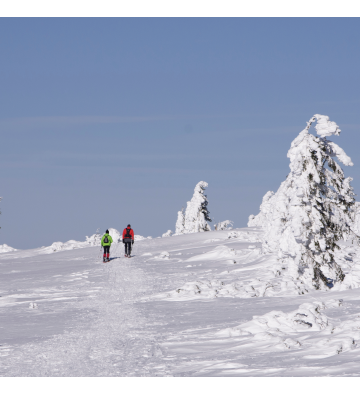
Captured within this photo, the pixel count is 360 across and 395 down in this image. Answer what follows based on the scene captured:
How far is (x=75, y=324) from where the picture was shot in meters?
11.5

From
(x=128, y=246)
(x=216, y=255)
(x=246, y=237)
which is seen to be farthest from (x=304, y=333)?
(x=246, y=237)

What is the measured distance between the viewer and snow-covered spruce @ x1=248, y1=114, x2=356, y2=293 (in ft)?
55.7

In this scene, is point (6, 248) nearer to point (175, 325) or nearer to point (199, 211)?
point (199, 211)

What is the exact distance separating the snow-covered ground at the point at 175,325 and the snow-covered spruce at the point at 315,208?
1110 mm

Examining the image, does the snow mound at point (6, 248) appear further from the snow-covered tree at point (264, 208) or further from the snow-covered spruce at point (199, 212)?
the snow-covered tree at point (264, 208)

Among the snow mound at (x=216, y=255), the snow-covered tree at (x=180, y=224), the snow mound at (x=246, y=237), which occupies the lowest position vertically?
the snow mound at (x=216, y=255)

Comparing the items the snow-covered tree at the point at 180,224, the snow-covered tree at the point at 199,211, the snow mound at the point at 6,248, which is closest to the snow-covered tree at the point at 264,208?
the snow-covered tree at the point at 199,211

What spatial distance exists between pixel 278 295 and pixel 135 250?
832 inches

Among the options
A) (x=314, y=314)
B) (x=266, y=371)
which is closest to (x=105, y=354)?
(x=266, y=371)

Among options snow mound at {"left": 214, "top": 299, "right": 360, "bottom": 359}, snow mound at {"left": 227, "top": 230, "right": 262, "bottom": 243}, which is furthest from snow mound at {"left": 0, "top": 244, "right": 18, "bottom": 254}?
snow mound at {"left": 214, "top": 299, "right": 360, "bottom": 359}

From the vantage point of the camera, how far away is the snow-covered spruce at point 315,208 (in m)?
17.0

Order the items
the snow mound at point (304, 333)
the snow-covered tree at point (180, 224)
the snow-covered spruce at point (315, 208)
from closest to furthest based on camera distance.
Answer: the snow mound at point (304, 333), the snow-covered spruce at point (315, 208), the snow-covered tree at point (180, 224)

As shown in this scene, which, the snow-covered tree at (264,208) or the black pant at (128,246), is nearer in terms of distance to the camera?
the black pant at (128,246)
